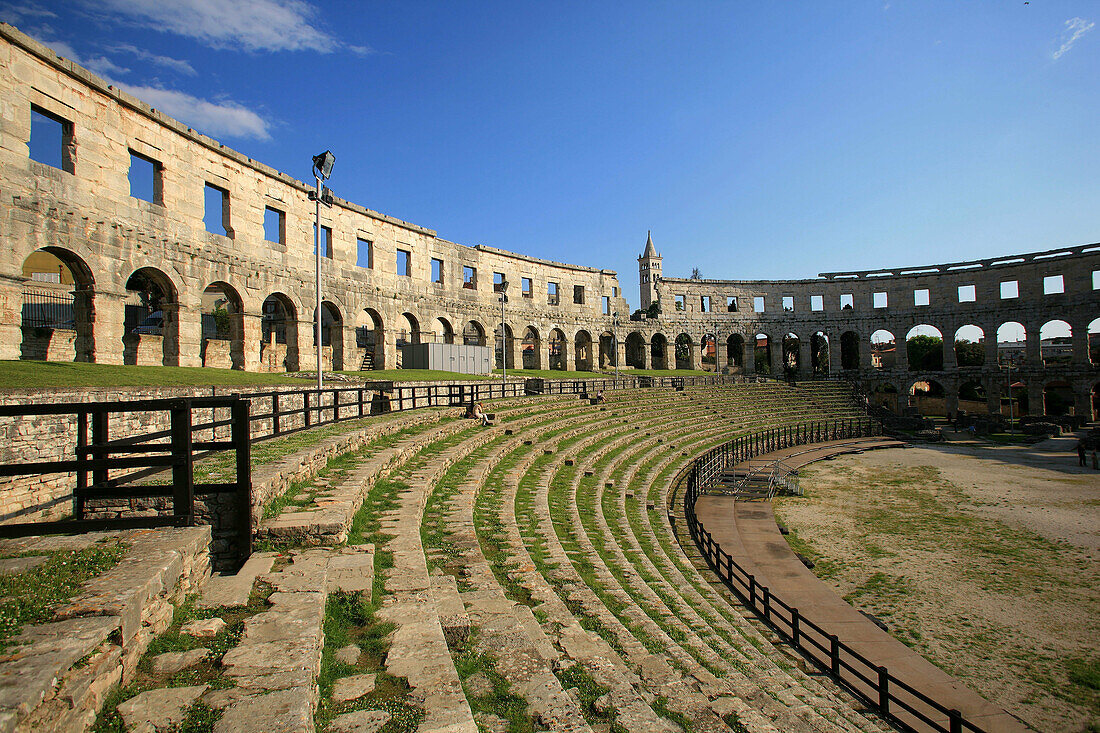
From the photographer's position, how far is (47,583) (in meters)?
3.36

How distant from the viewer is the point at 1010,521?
15.0 meters

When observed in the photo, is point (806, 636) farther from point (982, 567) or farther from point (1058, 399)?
point (1058, 399)

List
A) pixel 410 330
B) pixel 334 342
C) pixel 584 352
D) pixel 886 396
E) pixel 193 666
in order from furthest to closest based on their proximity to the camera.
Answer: pixel 886 396 < pixel 584 352 < pixel 410 330 < pixel 334 342 < pixel 193 666

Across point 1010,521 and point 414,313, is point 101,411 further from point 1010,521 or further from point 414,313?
point 414,313

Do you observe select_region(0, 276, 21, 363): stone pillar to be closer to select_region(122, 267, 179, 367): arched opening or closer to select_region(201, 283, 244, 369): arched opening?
select_region(122, 267, 179, 367): arched opening

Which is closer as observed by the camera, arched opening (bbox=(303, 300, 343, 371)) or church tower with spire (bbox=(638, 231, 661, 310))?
arched opening (bbox=(303, 300, 343, 371))

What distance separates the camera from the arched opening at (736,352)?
46250 mm

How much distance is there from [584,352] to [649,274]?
35.5 ft

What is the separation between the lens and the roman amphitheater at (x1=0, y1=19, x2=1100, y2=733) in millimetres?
3307

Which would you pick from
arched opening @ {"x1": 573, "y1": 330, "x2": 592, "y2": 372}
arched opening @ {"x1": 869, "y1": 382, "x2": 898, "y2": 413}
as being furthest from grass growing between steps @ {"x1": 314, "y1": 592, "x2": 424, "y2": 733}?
arched opening @ {"x1": 869, "y1": 382, "x2": 898, "y2": 413}

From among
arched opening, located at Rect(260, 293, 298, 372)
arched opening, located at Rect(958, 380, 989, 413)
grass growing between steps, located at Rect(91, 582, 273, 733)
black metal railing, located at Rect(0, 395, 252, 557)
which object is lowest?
arched opening, located at Rect(958, 380, 989, 413)

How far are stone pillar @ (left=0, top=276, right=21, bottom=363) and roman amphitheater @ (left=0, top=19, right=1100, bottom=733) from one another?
0.19ft

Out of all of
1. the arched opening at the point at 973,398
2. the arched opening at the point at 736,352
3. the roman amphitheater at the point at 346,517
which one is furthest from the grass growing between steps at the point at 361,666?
the arched opening at the point at 973,398

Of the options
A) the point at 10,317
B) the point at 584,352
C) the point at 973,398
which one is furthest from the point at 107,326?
the point at 973,398
